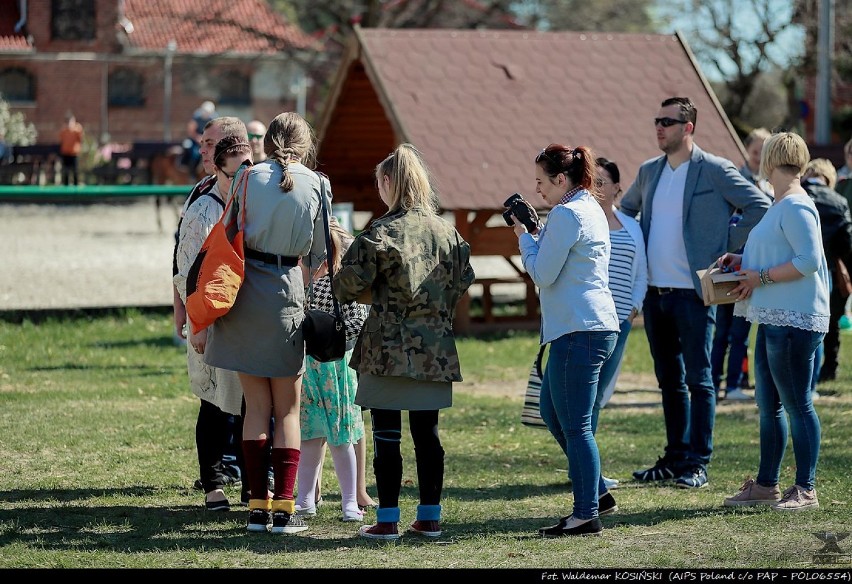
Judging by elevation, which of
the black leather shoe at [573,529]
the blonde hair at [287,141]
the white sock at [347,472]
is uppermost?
the blonde hair at [287,141]

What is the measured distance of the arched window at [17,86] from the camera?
51.0 meters

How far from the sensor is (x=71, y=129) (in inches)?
1259

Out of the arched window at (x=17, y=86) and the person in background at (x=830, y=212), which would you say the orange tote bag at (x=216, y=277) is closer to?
the person in background at (x=830, y=212)

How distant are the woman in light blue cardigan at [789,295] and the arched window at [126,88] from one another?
47.4 metres

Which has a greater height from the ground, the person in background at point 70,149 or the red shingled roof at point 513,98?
the person in background at point 70,149

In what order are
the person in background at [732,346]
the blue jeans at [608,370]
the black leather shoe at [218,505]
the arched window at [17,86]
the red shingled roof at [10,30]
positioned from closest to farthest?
the black leather shoe at [218,505], the blue jeans at [608,370], the person in background at [732,346], the red shingled roof at [10,30], the arched window at [17,86]

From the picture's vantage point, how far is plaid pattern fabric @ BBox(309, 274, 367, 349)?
6.38 meters

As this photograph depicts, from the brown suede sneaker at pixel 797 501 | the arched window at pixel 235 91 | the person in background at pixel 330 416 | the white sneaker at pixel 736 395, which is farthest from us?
the arched window at pixel 235 91

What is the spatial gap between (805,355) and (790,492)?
0.73m

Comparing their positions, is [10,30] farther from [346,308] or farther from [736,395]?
[346,308]

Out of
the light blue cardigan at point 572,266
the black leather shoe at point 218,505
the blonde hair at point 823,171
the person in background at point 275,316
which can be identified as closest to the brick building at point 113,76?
the blonde hair at point 823,171

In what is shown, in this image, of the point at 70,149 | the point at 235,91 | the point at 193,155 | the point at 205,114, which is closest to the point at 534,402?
the point at 205,114

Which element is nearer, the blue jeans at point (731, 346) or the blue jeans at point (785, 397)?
the blue jeans at point (785, 397)

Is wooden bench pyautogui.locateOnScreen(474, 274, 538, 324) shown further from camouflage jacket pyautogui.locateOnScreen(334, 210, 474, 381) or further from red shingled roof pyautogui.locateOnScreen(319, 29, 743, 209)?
camouflage jacket pyautogui.locateOnScreen(334, 210, 474, 381)
